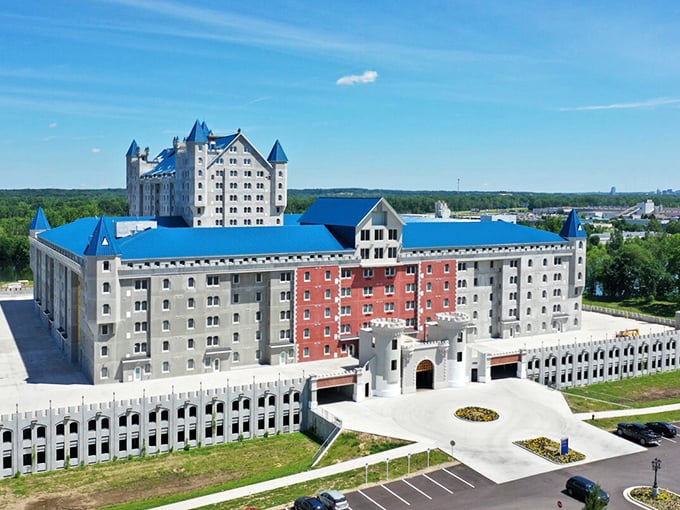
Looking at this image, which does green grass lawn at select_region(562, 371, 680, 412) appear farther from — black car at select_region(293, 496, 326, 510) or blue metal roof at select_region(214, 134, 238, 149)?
blue metal roof at select_region(214, 134, 238, 149)

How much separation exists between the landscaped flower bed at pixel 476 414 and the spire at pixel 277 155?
38.9 meters

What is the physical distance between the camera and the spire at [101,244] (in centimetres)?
6344

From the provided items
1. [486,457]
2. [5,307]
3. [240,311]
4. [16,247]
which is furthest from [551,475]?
[16,247]

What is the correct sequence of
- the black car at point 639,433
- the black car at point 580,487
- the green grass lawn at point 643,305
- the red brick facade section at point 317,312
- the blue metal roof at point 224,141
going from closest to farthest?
the black car at point 580,487 → the black car at point 639,433 → the red brick facade section at point 317,312 → the blue metal roof at point 224,141 → the green grass lawn at point 643,305

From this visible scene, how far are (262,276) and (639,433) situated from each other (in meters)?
37.8

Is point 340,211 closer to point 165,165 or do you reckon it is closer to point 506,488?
point 165,165

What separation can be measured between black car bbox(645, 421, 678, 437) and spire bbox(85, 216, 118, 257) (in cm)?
4938

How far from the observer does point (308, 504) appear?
4338cm

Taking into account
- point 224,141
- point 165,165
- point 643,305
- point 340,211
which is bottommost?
point 643,305

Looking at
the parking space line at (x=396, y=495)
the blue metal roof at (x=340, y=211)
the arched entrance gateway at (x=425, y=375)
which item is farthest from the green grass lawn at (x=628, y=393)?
the blue metal roof at (x=340, y=211)

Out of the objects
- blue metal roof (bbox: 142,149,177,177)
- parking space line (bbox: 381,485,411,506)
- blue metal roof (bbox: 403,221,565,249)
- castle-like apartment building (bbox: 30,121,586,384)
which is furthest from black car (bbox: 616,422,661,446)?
blue metal roof (bbox: 142,149,177,177)

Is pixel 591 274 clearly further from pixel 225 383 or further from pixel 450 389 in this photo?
pixel 225 383

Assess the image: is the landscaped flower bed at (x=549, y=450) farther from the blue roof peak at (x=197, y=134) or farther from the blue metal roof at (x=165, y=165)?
the blue metal roof at (x=165, y=165)

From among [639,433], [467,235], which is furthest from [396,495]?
[467,235]
